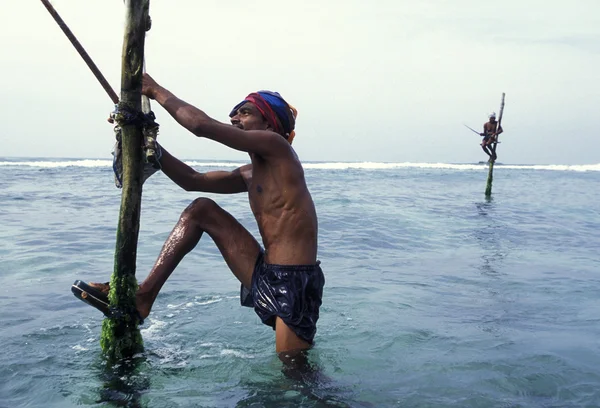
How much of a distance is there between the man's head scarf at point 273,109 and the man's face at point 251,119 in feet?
0.08

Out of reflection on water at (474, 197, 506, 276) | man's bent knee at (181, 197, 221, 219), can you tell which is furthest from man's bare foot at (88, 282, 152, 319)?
reflection on water at (474, 197, 506, 276)

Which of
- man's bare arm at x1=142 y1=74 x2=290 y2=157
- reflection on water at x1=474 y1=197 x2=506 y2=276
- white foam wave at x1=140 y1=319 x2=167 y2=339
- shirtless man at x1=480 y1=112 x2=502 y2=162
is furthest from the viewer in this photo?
shirtless man at x1=480 y1=112 x2=502 y2=162

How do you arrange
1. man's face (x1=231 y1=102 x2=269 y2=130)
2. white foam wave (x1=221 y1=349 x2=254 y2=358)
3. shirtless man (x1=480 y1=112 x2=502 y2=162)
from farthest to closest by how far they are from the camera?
shirtless man (x1=480 y1=112 x2=502 y2=162) → white foam wave (x1=221 y1=349 x2=254 y2=358) → man's face (x1=231 y1=102 x2=269 y2=130)

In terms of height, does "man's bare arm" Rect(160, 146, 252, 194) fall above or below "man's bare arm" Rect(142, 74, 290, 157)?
below

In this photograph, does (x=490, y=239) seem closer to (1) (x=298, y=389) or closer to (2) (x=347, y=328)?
(2) (x=347, y=328)

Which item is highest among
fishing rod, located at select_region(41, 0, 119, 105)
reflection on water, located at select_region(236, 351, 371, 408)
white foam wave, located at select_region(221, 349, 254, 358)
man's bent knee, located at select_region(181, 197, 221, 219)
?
fishing rod, located at select_region(41, 0, 119, 105)

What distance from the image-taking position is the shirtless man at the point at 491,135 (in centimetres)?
2042

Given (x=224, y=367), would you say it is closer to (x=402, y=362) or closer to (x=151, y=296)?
(x=151, y=296)

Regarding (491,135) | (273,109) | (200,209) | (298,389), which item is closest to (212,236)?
(200,209)

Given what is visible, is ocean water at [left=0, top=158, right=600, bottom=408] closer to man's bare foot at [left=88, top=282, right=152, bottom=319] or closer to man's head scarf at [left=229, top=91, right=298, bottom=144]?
man's bare foot at [left=88, top=282, right=152, bottom=319]

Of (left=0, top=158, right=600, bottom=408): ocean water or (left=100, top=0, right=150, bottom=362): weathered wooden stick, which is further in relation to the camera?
(left=0, top=158, right=600, bottom=408): ocean water

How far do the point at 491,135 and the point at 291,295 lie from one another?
1787 cm

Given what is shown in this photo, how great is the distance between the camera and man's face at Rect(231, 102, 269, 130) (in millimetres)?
4117

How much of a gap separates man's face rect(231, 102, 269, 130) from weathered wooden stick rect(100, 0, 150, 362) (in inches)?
27.1
